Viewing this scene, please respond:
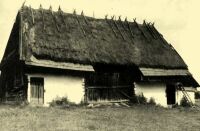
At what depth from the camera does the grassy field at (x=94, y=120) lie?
58.6 feet

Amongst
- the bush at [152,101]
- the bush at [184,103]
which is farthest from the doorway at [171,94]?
the bush at [152,101]

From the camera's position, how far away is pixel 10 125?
56.9 feet

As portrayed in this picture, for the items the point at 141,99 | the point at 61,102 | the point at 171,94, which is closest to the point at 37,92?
the point at 61,102

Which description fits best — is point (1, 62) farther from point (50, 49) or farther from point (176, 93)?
point (176, 93)

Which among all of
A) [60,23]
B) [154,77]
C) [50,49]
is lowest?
[154,77]

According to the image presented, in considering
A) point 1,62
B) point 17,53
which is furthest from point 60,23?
point 1,62

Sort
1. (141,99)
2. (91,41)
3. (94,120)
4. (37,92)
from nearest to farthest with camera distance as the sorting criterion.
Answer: (94,120) → (37,92) → (141,99) → (91,41)

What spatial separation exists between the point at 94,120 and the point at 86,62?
8085mm

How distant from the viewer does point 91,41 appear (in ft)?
97.6

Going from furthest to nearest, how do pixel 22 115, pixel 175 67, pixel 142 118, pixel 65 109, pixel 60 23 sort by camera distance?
pixel 175 67 → pixel 60 23 → pixel 65 109 → pixel 142 118 → pixel 22 115

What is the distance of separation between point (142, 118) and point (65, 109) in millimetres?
5004

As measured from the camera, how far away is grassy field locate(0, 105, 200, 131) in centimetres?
1786

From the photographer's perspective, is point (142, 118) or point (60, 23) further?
point (60, 23)

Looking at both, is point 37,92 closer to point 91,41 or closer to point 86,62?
point 86,62
